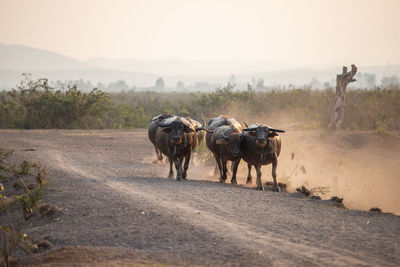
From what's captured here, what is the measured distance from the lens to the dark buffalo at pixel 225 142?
549 inches

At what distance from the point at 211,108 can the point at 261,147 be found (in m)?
21.5

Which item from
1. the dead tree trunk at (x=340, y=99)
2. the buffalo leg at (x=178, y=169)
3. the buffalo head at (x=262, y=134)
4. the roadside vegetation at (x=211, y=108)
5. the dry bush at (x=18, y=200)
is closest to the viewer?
the dry bush at (x=18, y=200)

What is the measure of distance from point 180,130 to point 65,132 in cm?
1592

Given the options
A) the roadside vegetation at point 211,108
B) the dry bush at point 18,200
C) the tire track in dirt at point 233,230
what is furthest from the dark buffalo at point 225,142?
the roadside vegetation at point 211,108

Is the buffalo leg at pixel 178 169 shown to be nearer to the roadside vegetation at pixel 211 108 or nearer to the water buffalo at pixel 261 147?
the water buffalo at pixel 261 147

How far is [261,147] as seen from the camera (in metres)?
13.2

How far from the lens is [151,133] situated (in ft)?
56.9

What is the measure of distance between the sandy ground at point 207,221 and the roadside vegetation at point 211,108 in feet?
31.2

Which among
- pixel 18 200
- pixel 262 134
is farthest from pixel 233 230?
pixel 262 134

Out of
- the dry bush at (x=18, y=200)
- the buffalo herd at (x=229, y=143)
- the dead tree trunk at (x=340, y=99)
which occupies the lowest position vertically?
the dry bush at (x=18, y=200)

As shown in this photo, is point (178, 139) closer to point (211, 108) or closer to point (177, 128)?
point (177, 128)

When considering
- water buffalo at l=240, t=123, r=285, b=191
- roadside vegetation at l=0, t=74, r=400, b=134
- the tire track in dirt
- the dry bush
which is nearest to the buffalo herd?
water buffalo at l=240, t=123, r=285, b=191

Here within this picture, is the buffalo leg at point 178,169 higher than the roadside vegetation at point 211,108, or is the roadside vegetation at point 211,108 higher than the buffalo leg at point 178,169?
the roadside vegetation at point 211,108

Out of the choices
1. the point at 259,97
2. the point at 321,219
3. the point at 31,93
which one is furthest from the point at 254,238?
the point at 31,93
